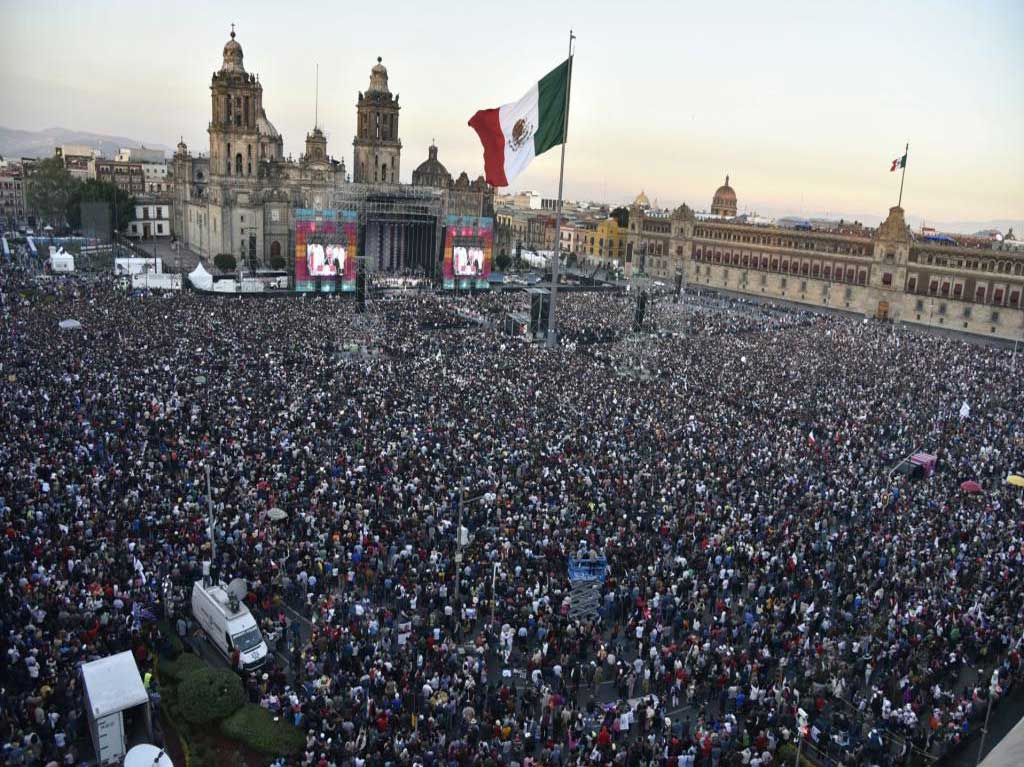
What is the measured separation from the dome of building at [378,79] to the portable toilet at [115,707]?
229 ft

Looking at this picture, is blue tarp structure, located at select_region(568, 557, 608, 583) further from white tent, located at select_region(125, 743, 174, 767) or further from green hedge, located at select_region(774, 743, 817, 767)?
white tent, located at select_region(125, 743, 174, 767)

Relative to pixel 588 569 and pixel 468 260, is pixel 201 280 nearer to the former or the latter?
pixel 468 260

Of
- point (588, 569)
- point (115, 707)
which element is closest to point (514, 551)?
point (588, 569)

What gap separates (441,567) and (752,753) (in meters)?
7.20

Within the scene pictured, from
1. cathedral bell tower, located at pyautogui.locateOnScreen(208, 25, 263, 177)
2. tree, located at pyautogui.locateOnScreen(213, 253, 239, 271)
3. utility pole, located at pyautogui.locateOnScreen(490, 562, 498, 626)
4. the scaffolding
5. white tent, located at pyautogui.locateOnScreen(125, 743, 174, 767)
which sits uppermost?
cathedral bell tower, located at pyautogui.locateOnScreen(208, 25, 263, 177)

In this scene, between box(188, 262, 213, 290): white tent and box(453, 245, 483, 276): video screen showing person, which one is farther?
box(453, 245, 483, 276): video screen showing person

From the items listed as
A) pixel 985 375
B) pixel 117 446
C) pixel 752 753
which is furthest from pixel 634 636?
pixel 985 375

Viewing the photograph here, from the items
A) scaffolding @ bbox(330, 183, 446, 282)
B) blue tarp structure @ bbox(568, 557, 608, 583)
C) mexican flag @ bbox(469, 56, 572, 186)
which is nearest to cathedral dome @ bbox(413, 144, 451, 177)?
scaffolding @ bbox(330, 183, 446, 282)

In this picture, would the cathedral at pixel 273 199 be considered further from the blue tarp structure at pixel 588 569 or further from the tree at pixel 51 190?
the blue tarp structure at pixel 588 569

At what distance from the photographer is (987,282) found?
60375 millimetres

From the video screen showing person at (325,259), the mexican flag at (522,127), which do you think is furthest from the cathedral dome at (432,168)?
the mexican flag at (522,127)

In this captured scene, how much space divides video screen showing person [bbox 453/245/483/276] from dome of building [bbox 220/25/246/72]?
25364 mm

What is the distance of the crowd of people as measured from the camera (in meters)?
12.7

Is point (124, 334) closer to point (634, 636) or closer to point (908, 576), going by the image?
point (634, 636)
